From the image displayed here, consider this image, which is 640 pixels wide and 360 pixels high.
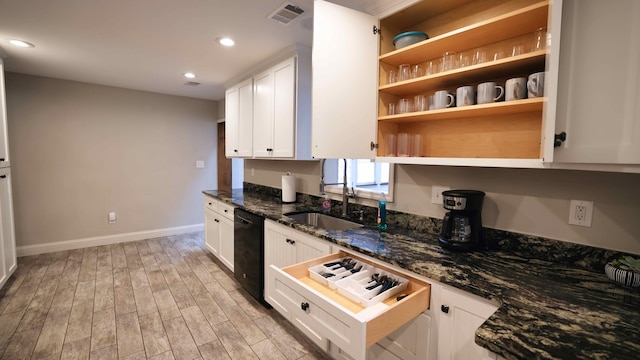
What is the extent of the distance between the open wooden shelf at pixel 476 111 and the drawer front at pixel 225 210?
1.95m

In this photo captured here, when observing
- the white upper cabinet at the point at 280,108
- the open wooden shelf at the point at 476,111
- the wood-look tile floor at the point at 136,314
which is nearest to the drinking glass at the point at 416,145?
the open wooden shelf at the point at 476,111

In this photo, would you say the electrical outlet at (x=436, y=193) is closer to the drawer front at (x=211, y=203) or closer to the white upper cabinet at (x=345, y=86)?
the white upper cabinet at (x=345, y=86)

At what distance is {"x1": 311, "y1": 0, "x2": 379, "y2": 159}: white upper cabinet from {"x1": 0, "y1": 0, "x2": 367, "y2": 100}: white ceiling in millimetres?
276

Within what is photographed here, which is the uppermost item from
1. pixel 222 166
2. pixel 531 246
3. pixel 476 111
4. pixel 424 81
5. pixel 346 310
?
pixel 424 81

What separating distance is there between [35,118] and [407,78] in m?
4.72

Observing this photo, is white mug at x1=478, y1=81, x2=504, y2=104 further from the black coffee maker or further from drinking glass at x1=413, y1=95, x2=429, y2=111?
the black coffee maker

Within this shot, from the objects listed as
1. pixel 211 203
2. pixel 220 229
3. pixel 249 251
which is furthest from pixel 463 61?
pixel 211 203

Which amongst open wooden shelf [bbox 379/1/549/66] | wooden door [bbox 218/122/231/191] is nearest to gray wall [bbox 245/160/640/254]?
open wooden shelf [bbox 379/1/549/66]

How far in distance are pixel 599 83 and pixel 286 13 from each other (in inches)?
70.5

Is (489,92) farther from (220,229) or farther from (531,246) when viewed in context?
(220,229)

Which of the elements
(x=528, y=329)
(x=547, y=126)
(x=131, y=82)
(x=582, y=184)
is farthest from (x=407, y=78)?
(x=131, y=82)

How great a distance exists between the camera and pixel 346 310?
1046 mm

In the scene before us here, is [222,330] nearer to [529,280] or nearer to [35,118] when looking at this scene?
[529,280]

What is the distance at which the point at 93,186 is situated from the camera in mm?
4184
